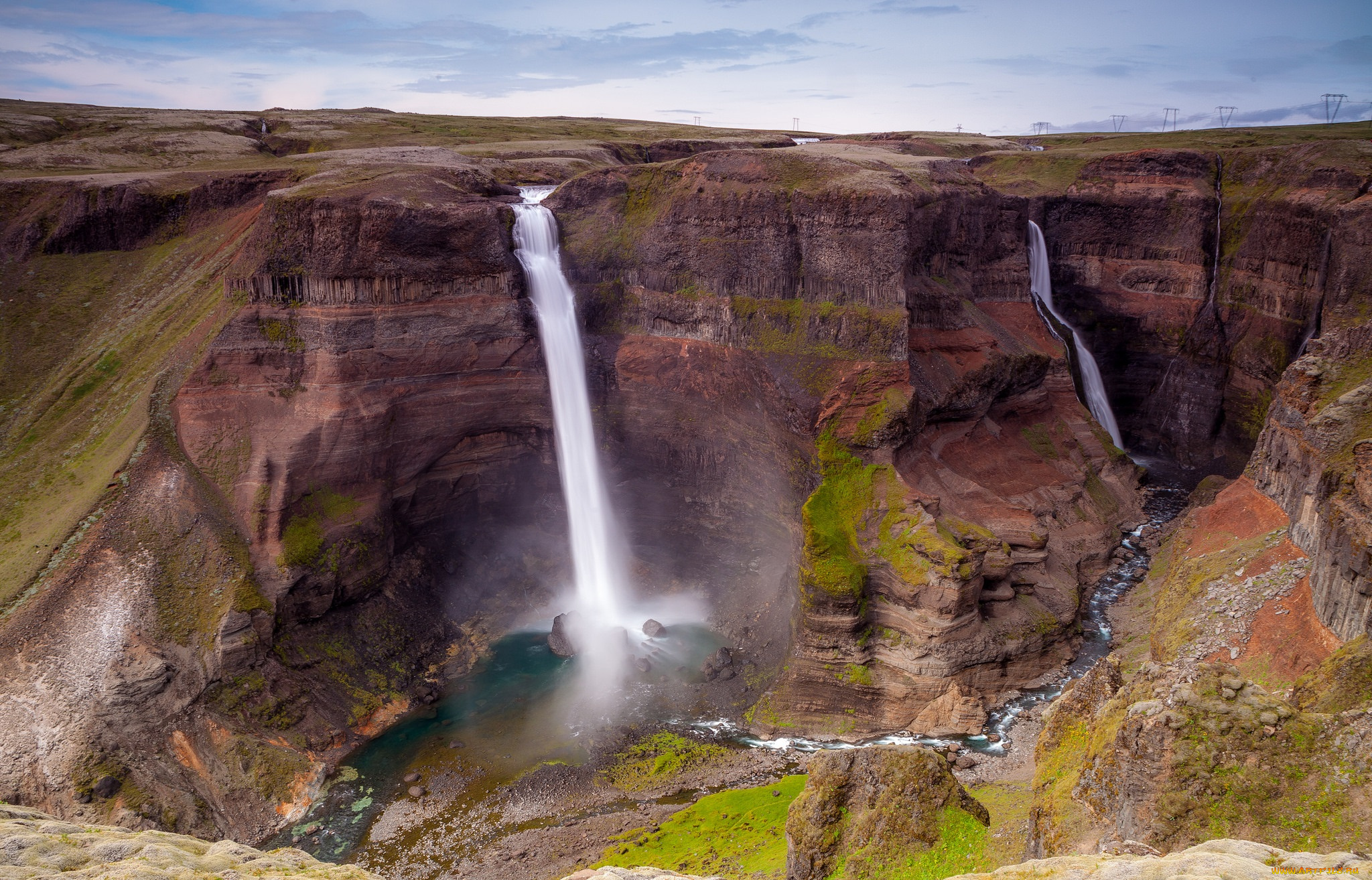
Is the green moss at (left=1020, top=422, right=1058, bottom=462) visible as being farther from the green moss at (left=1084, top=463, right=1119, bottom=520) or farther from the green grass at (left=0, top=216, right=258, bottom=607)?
the green grass at (left=0, top=216, right=258, bottom=607)

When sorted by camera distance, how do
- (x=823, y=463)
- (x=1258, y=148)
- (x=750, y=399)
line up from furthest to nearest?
(x=1258, y=148) → (x=750, y=399) → (x=823, y=463)

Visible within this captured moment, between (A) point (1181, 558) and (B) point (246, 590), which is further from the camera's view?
(A) point (1181, 558)

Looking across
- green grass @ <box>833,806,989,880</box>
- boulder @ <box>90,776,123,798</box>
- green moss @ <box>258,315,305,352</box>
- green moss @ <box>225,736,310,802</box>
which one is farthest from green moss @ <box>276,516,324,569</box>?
green grass @ <box>833,806,989,880</box>

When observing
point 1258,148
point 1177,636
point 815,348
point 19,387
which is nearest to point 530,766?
point 815,348

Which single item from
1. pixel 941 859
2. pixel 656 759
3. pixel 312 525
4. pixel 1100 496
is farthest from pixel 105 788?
pixel 1100 496

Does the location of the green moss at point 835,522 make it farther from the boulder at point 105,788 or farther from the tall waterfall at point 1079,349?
the tall waterfall at point 1079,349

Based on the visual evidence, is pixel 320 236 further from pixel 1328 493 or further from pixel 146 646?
pixel 1328 493
